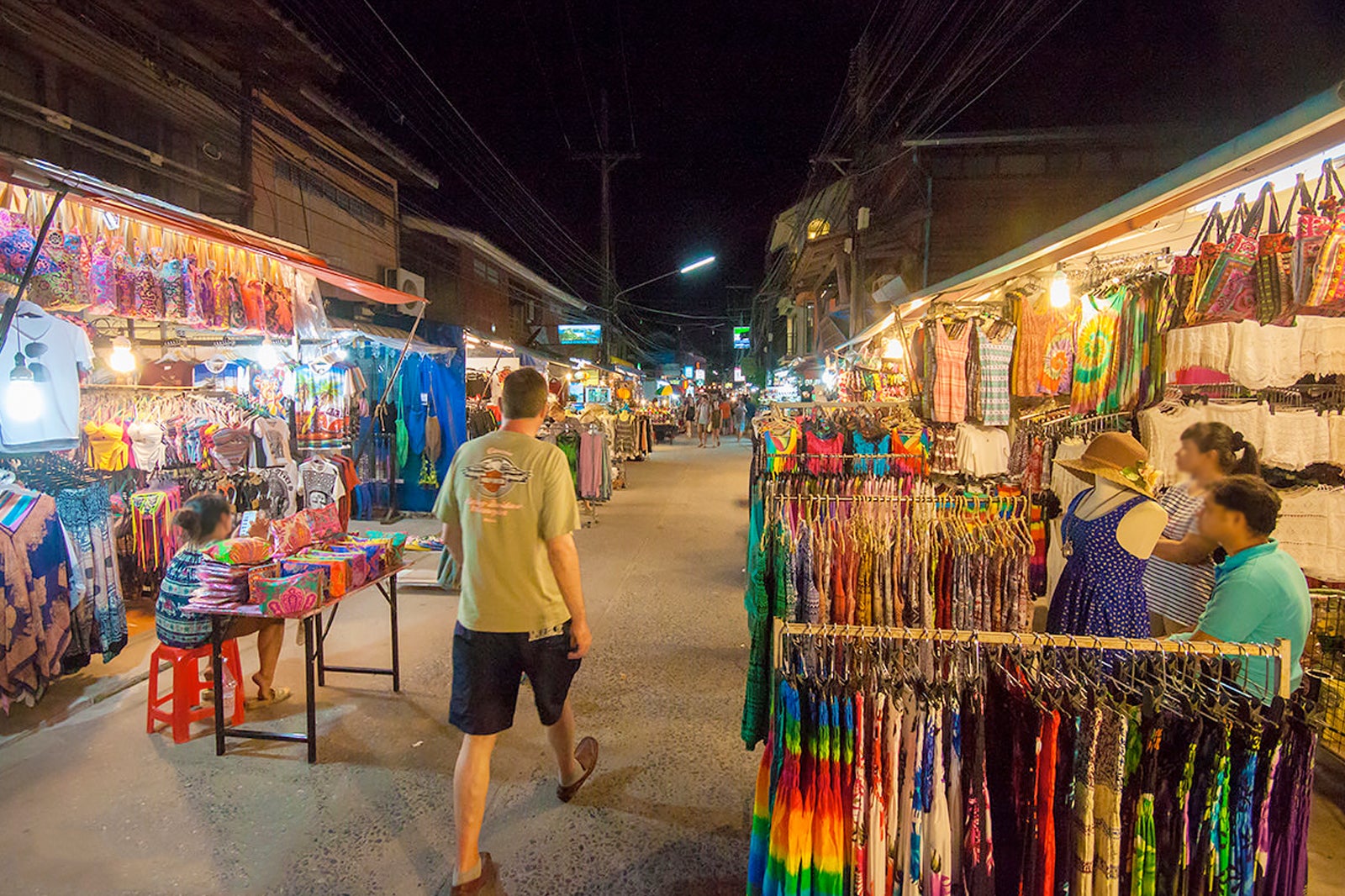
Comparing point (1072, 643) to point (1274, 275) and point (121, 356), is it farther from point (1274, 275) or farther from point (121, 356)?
point (121, 356)

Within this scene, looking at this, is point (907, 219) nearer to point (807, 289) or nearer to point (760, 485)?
point (807, 289)

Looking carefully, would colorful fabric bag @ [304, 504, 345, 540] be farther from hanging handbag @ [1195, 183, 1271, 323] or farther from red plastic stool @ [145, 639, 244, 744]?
hanging handbag @ [1195, 183, 1271, 323]

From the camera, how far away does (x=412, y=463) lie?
898 cm

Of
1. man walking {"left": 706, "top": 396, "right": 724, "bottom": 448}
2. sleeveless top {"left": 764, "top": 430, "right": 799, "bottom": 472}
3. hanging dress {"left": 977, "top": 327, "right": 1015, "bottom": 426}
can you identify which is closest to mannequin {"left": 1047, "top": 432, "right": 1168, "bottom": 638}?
sleeveless top {"left": 764, "top": 430, "right": 799, "bottom": 472}

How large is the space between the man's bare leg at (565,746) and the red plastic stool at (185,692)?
211cm

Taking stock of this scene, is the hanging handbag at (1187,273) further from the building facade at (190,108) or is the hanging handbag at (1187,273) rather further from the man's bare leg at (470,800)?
the building facade at (190,108)

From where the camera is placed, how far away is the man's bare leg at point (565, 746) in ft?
10.4

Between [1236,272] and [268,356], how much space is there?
25.1 feet

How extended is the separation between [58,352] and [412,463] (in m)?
4.93

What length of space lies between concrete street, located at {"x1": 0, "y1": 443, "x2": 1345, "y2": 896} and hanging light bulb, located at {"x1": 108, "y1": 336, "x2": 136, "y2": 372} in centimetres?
257

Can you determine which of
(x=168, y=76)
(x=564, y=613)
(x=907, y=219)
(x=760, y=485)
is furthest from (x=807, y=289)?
(x=564, y=613)

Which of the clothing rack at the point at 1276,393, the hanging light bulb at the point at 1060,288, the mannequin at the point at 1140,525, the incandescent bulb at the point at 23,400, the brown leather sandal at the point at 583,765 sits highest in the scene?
the hanging light bulb at the point at 1060,288

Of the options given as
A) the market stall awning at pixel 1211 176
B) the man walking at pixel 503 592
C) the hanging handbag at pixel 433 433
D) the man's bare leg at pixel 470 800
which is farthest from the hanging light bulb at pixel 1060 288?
the hanging handbag at pixel 433 433

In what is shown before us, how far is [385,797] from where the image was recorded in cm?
328
